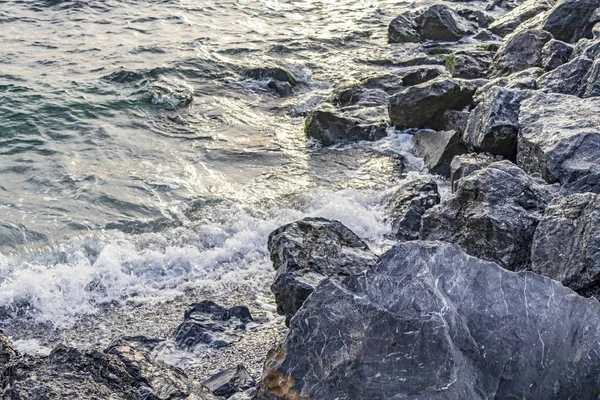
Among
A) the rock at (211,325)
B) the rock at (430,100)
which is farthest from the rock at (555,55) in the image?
the rock at (211,325)

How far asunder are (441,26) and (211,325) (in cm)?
1253

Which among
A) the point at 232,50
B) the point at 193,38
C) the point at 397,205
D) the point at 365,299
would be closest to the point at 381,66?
the point at 232,50

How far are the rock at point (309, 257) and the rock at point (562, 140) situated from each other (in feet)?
8.20

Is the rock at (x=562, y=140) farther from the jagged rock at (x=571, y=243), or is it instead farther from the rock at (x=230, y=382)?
the rock at (x=230, y=382)

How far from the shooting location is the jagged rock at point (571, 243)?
21.0ft

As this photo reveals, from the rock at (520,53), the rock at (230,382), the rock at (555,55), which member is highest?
the rock at (555,55)

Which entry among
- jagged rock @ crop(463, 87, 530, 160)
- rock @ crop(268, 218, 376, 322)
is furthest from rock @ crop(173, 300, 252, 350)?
jagged rock @ crop(463, 87, 530, 160)

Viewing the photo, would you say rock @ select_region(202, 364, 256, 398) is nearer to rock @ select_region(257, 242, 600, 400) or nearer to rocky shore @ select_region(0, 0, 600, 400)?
rocky shore @ select_region(0, 0, 600, 400)

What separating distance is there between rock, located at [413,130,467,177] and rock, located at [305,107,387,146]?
1188mm

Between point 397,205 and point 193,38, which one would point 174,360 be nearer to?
point 397,205

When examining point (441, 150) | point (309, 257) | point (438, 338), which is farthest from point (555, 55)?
point (438, 338)

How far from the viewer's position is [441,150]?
1160cm

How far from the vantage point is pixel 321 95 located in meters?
15.1

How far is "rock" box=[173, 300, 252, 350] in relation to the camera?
291 inches
